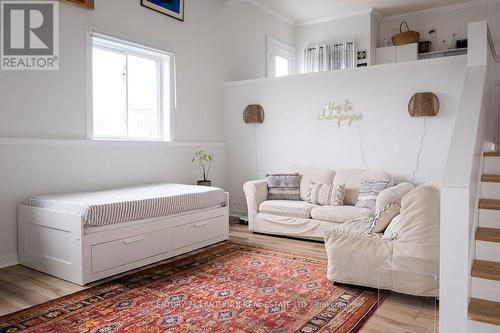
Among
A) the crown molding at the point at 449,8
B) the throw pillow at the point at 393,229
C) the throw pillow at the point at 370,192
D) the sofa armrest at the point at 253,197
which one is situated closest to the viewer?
the throw pillow at the point at 393,229

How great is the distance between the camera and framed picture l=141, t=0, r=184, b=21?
4.72m

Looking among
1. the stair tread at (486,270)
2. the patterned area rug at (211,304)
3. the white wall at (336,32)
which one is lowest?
the patterned area rug at (211,304)

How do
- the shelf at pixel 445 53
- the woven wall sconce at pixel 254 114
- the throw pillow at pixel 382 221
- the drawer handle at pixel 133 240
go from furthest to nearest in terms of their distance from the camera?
the shelf at pixel 445 53 < the woven wall sconce at pixel 254 114 < the drawer handle at pixel 133 240 < the throw pillow at pixel 382 221

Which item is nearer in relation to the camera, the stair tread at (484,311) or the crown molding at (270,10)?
the stair tread at (484,311)

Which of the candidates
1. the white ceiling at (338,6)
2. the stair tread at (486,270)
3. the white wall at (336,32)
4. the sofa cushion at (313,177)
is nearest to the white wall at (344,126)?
the sofa cushion at (313,177)

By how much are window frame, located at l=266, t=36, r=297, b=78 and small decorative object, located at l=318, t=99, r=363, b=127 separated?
1998mm

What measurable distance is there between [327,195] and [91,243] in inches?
106

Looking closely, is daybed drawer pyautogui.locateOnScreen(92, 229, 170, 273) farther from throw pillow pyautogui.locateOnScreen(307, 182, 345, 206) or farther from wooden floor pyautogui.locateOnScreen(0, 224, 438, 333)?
throw pillow pyautogui.locateOnScreen(307, 182, 345, 206)

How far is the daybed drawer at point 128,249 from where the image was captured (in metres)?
3.09

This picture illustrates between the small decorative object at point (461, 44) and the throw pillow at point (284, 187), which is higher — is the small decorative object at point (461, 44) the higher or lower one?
the higher one

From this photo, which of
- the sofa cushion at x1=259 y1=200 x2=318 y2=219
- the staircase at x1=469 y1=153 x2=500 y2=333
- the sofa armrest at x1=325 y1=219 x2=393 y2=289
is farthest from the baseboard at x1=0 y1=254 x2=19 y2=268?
the staircase at x1=469 y1=153 x2=500 y2=333

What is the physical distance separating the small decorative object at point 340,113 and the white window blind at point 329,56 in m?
2.22

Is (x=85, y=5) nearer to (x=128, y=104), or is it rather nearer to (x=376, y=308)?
(x=128, y=104)

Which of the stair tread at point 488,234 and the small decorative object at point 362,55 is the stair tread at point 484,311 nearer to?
the stair tread at point 488,234
